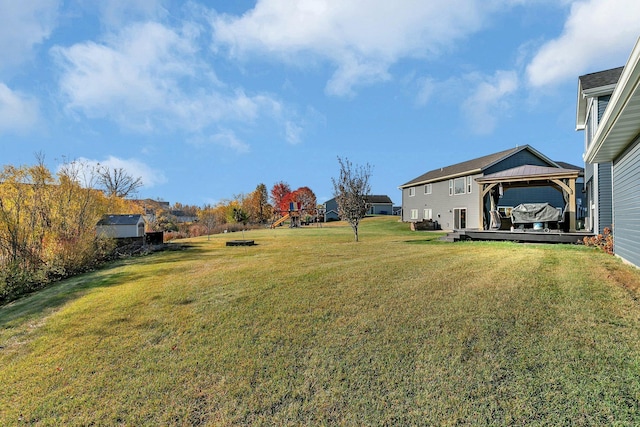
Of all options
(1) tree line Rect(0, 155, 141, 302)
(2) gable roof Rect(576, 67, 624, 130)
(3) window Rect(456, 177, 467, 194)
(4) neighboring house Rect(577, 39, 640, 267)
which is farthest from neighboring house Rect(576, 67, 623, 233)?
(1) tree line Rect(0, 155, 141, 302)

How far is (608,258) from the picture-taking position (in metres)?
8.52

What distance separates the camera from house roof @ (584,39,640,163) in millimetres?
4168

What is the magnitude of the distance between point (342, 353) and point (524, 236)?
12.3 meters

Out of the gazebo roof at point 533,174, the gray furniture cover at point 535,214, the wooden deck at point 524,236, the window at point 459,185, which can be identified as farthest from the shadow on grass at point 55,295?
the window at point 459,185

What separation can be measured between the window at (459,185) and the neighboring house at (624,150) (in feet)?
46.4

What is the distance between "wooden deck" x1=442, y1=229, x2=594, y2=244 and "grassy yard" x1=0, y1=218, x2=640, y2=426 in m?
6.47

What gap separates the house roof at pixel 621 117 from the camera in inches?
164

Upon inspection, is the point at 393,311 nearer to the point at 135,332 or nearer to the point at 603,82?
the point at 135,332

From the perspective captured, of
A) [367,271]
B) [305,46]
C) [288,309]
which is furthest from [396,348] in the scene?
[305,46]

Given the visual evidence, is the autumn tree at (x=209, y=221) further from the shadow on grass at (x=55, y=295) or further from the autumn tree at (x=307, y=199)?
the shadow on grass at (x=55, y=295)

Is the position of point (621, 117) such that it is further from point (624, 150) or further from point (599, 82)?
point (599, 82)

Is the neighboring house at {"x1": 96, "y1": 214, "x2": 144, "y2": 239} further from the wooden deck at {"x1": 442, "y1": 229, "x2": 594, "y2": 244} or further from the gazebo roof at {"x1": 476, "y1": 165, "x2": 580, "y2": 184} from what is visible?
the gazebo roof at {"x1": 476, "y1": 165, "x2": 580, "y2": 184}

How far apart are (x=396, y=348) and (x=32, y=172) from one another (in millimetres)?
13760

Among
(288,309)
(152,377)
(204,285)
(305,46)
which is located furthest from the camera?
(305,46)
